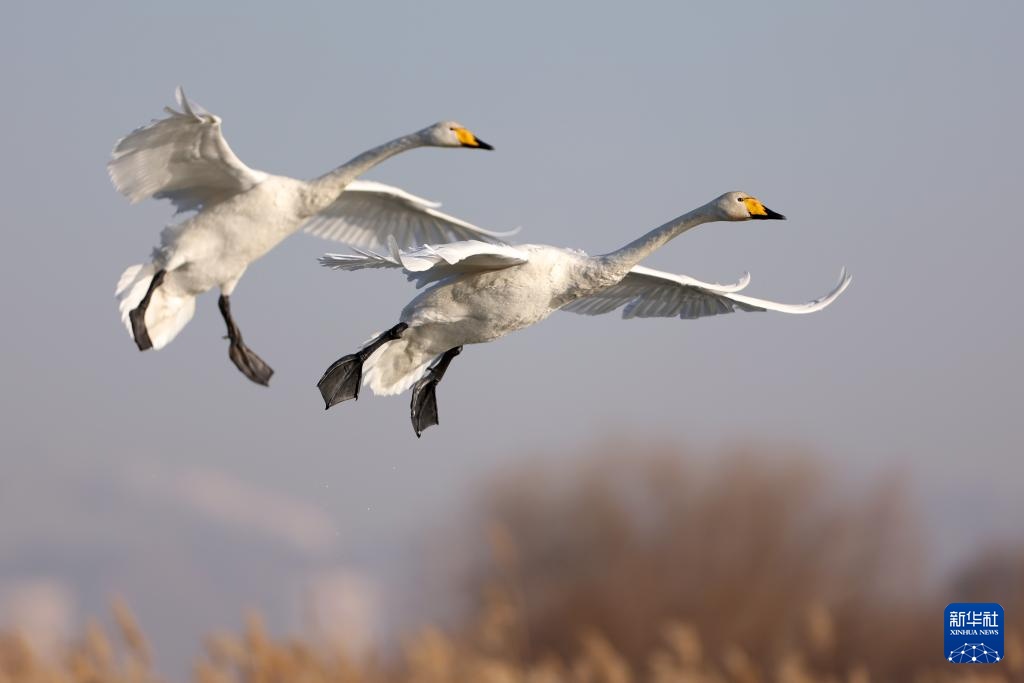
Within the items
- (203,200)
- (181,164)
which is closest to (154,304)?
(203,200)

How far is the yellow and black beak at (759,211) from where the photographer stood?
331 inches

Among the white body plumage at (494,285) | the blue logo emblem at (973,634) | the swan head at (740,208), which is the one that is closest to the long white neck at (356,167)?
the white body plumage at (494,285)

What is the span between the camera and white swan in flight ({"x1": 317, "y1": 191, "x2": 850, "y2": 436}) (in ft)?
25.3

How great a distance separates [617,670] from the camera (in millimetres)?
9383

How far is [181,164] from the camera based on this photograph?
9773mm

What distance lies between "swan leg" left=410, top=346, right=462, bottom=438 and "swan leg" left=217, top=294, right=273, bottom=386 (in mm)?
2374

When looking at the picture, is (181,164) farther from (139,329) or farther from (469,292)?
(469,292)

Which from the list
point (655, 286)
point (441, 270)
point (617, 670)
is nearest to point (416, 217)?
point (655, 286)

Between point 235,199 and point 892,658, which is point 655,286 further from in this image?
point 892,658

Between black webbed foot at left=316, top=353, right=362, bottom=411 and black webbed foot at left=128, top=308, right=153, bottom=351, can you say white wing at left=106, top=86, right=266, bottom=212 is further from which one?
black webbed foot at left=316, top=353, right=362, bottom=411

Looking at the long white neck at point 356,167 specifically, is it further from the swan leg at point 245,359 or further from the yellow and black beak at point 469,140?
the swan leg at point 245,359

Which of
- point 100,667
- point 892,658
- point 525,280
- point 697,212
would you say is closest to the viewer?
point 525,280

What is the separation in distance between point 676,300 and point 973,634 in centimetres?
676

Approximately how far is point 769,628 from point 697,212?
48.6 ft
